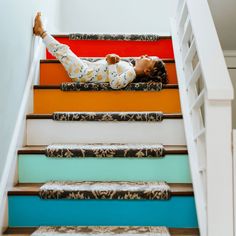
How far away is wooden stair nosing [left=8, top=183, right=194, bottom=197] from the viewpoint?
2.12 metres

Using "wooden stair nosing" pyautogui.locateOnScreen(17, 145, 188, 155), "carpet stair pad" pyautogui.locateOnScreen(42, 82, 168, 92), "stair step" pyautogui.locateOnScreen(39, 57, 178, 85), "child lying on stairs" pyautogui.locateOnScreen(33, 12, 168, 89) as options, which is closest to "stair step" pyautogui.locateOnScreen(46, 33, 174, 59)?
"stair step" pyautogui.locateOnScreen(39, 57, 178, 85)

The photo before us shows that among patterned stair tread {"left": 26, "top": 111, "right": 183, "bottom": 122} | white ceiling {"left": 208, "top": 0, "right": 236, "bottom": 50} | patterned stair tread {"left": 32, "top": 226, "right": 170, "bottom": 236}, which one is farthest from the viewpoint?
white ceiling {"left": 208, "top": 0, "right": 236, "bottom": 50}

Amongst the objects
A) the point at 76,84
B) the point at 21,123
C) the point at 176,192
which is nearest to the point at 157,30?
the point at 76,84

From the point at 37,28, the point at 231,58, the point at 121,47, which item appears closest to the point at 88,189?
the point at 37,28

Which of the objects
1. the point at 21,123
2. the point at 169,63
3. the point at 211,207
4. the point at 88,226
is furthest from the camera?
the point at 169,63

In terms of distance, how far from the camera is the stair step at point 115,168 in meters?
2.31

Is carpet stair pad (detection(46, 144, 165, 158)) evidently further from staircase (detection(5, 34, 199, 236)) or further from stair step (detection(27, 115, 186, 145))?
stair step (detection(27, 115, 186, 145))

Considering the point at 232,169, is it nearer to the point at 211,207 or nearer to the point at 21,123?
the point at 211,207

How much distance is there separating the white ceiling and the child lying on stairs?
2.10 feet

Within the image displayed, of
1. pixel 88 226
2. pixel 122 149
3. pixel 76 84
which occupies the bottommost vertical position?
pixel 88 226

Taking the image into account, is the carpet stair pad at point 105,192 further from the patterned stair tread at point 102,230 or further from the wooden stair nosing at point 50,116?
the wooden stair nosing at point 50,116

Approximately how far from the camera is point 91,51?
10.6 ft

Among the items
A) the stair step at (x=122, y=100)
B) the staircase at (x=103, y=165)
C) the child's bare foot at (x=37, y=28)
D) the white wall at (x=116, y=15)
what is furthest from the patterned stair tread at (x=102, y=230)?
the white wall at (x=116, y=15)

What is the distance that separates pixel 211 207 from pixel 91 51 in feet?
5.74
